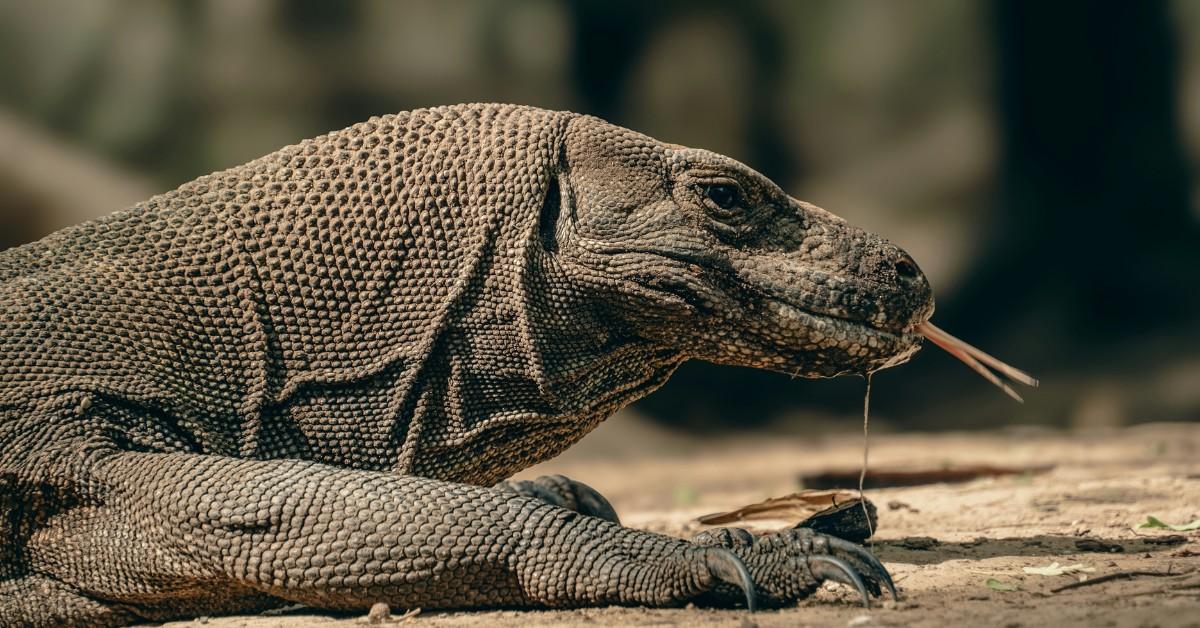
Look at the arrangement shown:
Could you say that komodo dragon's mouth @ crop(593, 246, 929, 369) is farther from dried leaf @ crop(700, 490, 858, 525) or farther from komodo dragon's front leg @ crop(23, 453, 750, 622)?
dried leaf @ crop(700, 490, 858, 525)

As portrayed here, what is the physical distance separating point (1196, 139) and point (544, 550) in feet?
40.6

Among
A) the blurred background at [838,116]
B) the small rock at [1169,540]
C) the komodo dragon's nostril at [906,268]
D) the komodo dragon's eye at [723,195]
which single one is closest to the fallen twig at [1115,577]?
the small rock at [1169,540]

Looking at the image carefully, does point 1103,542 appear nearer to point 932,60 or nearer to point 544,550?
point 544,550

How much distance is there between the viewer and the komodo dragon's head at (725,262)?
179 inches

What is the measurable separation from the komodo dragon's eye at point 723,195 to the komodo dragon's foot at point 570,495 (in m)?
1.63

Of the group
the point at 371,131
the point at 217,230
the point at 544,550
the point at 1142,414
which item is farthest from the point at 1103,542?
the point at 1142,414

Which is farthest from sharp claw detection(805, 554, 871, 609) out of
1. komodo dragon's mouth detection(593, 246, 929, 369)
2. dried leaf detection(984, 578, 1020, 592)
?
komodo dragon's mouth detection(593, 246, 929, 369)

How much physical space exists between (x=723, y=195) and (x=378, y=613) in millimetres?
2197

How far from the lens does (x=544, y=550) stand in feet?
11.9

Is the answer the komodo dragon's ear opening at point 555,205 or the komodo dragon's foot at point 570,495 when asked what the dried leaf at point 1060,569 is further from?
the komodo dragon's ear opening at point 555,205

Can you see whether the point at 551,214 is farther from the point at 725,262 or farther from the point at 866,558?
the point at 866,558

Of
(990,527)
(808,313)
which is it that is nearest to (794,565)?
(808,313)

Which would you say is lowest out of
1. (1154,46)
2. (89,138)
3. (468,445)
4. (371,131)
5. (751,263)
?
(468,445)

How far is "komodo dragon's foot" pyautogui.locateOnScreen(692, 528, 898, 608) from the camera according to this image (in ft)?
11.6
